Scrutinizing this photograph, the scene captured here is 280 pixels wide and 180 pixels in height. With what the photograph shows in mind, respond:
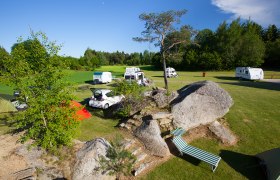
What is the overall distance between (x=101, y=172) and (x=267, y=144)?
9.04 meters

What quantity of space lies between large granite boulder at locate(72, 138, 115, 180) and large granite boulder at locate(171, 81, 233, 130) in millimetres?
5332

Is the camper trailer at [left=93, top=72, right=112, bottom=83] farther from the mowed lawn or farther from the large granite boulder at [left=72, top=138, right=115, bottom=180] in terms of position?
the large granite boulder at [left=72, top=138, right=115, bottom=180]

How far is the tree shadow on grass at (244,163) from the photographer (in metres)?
8.69

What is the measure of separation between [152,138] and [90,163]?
3692mm

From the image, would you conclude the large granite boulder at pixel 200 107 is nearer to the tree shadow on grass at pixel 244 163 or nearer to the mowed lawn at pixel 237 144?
the mowed lawn at pixel 237 144

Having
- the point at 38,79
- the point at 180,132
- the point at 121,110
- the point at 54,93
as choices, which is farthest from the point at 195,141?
the point at 38,79

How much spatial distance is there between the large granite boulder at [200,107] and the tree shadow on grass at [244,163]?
2.68m

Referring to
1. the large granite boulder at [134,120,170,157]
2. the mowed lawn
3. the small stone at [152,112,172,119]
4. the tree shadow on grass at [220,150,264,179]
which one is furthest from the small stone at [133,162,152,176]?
the tree shadow on grass at [220,150,264,179]

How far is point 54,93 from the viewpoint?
8781 mm

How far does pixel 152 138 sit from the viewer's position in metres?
10.8

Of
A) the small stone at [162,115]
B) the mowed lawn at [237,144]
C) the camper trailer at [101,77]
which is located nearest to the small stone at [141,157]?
the mowed lawn at [237,144]

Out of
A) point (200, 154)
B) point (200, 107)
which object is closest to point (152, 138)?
point (200, 154)

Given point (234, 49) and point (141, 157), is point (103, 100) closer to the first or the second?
point (141, 157)

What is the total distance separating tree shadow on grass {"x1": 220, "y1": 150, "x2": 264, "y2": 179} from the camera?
342 inches
